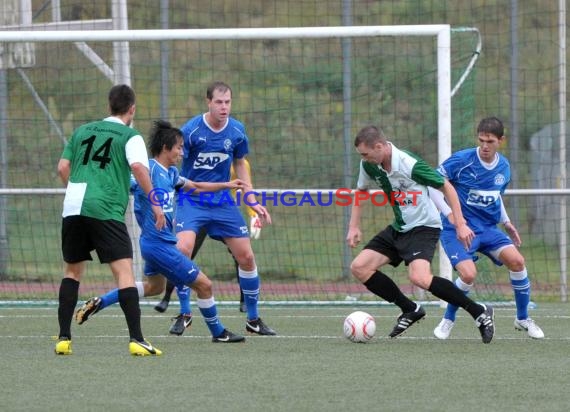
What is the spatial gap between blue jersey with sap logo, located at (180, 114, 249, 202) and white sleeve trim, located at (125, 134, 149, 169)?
5.86ft

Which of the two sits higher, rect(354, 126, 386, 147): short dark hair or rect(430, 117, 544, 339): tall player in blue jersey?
rect(354, 126, 386, 147): short dark hair

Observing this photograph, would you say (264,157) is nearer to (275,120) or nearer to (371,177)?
(275,120)

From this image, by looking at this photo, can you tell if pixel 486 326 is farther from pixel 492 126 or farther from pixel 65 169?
pixel 65 169

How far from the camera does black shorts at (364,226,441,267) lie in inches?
328

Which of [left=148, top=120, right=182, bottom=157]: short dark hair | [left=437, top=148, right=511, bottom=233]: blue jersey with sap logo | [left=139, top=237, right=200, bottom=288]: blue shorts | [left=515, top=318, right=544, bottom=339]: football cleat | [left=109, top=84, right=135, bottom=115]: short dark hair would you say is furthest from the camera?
[left=437, top=148, right=511, bottom=233]: blue jersey with sap logo

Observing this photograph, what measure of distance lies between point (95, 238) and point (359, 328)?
1985mm

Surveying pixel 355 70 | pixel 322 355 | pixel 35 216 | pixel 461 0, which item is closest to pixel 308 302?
pixel 322 355

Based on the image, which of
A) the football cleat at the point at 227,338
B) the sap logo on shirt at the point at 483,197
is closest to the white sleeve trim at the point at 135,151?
the football cleat at the point at 227,338

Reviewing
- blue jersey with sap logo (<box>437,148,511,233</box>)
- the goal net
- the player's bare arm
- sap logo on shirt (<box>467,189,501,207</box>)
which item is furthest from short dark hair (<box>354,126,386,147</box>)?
the goal net

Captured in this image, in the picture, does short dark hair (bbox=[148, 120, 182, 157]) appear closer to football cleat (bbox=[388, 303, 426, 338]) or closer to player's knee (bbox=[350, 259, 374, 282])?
player's knee (bbox=[350, 259, 374, 282])

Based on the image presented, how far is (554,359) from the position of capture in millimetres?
7188

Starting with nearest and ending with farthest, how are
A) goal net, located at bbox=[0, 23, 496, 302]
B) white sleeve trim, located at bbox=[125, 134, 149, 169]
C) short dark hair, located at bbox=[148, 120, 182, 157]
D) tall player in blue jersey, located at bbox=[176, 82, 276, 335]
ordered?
white sleeve trim, located at bbox=[125, 134, 149, 169] < short dark hair, located at bbox=[148, 120, 182, 157] < tall player in blue jersey, located at bbox=[176, 82, 276, 335] < goal net, located at bbox=[0, 23, 496, 302]

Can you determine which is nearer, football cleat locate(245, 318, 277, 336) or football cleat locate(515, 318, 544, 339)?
football cleat locate(515, 318, 544, 339)

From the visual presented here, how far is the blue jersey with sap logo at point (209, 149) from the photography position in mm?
9141
